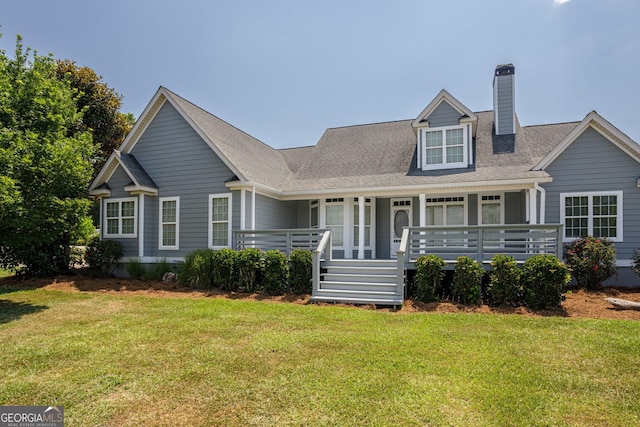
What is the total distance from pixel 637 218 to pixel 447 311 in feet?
24.0

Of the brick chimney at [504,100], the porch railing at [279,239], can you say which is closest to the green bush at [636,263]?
the brick chimney at [504,100]

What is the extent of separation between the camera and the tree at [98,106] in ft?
68.1

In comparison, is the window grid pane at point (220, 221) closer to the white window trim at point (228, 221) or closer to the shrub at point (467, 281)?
the white window trim at point (228, 221)

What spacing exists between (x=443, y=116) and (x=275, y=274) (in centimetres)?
858

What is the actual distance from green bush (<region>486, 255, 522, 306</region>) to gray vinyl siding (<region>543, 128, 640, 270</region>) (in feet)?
14.3

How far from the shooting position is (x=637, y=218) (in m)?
10.8

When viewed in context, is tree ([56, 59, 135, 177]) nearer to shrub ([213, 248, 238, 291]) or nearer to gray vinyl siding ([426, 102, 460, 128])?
shrub ([213, 248, 238, 291])

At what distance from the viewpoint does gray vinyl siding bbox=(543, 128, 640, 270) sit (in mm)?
10844

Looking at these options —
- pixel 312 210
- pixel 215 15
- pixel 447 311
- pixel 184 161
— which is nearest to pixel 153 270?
pixel 184 161

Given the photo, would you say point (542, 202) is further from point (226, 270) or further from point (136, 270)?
point (136, 270)

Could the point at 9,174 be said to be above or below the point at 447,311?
above

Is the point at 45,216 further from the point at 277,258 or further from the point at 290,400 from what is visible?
the point at 290,400

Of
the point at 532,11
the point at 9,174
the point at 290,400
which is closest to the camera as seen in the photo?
the point at 290,400

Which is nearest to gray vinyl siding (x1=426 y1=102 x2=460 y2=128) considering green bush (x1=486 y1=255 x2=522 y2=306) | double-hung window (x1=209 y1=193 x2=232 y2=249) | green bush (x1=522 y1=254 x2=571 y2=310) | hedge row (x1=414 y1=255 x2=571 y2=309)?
hedge row (x1=414 y1=255 x2=571 y2=309)
